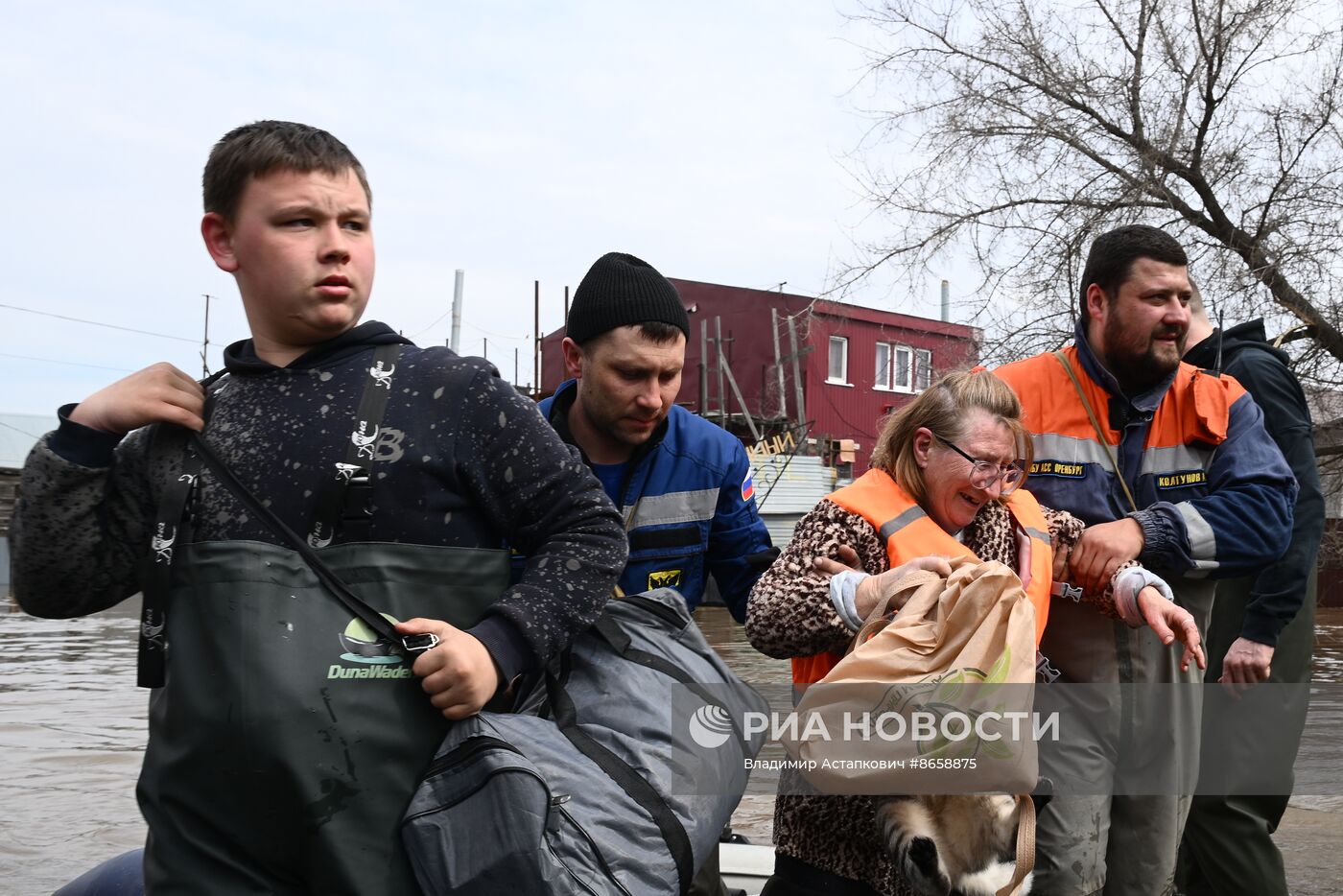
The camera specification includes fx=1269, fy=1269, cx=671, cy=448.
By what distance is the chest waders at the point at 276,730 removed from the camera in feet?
5.62

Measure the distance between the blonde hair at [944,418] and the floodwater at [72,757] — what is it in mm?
3060

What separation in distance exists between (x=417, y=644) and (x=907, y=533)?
1362mm

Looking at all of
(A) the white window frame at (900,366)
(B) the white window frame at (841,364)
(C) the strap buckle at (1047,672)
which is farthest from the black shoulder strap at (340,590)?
(B) the white window frame at (841,364)

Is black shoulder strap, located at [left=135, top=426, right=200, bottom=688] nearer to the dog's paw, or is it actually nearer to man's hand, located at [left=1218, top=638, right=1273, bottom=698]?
the dog's paw

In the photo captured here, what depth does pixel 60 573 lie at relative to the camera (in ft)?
6.35

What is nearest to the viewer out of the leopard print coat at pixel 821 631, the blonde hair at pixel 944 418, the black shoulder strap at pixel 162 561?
the black shoulder strap at pixel 162 561

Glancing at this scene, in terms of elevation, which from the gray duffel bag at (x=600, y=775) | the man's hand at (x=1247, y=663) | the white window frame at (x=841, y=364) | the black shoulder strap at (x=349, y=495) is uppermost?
the white window frame at (x=841, y=364)

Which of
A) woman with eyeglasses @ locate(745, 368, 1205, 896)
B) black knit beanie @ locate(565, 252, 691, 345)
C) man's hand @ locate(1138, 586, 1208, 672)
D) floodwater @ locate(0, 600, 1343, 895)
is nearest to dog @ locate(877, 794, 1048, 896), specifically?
woman with eyeglasses @ locate(745, 368, 1205, 896)

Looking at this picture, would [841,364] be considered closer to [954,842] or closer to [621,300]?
[621,300]

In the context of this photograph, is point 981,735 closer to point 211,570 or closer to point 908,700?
point 908,700

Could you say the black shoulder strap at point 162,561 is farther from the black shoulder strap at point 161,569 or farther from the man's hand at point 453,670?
the man's hand at point 453,670

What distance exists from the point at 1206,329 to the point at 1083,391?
1.08 m

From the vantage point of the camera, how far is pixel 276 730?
1708 millimetres

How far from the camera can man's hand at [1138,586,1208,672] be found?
2867 millimetres
